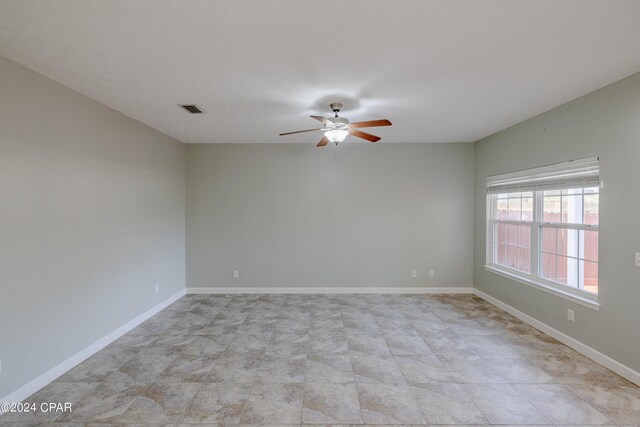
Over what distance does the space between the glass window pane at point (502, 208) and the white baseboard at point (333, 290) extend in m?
1.42

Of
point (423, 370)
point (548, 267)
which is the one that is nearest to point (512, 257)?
point (548, 267)

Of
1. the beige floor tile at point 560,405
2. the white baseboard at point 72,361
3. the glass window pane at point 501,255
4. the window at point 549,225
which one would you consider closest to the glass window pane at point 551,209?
the window at point 549,225

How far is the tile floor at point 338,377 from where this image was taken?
6.73 ft

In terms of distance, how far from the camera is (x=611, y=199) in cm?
264

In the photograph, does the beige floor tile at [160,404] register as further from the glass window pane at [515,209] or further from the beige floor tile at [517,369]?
the glass window pane at [515,209]

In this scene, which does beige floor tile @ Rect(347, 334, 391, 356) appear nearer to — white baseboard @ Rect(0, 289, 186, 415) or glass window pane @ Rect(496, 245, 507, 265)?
glass window pane @ Rect(496, 245, 507, 265)

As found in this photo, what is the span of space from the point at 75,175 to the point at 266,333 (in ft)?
8.49

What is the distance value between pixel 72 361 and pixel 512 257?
17.8ft

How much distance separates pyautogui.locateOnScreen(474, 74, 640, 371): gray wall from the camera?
2.45 m

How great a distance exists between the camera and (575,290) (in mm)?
3100

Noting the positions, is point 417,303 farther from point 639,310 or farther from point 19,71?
point 19,71

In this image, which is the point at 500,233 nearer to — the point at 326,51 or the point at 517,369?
the point at 517,369

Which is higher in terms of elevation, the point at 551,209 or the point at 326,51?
the point at 326,51

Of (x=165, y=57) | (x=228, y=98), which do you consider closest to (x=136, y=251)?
(x=228, y=98)
